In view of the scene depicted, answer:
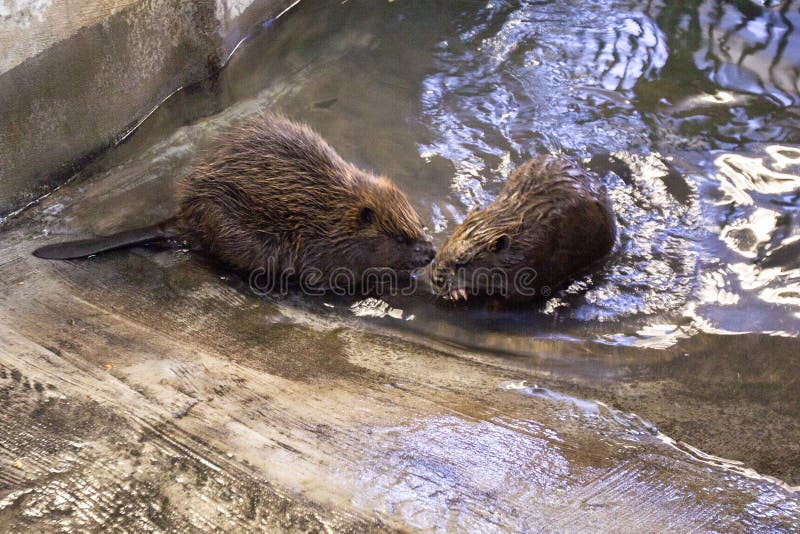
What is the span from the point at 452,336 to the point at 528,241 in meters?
0.66

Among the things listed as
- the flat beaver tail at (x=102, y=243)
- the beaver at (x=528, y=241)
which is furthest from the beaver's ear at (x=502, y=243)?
the flat beaver tail at (x=102, y=243)

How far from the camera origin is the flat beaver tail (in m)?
3.60

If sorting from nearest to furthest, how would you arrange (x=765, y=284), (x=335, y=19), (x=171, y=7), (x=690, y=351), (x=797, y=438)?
(x=797, y=438)
(x=690, y=351)
(x=765, y=284)
(x=171, y=7)
(x=335, y=19)

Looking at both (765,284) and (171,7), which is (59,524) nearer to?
(765,284)

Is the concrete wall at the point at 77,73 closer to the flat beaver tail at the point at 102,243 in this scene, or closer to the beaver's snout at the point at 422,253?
the flat beaver tail at the point at 102,243

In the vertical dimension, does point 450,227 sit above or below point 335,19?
below

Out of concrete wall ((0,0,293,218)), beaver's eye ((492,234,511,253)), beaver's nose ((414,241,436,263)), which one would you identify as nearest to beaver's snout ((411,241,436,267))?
beaver's nose ((414,241,436,263))

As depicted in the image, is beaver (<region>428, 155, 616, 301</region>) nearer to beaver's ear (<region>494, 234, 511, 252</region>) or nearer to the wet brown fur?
beaver's ear (<region>494, 234, 511, 252</region>)

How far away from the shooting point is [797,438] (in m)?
2.64

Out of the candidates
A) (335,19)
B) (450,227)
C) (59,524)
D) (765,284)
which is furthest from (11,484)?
(335,19)

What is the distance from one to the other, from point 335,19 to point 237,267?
125 inches

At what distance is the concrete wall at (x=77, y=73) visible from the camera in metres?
3.90

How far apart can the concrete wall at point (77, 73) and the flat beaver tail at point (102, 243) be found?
606 millimetres

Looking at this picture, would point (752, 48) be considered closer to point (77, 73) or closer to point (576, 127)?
point (576, 127)
